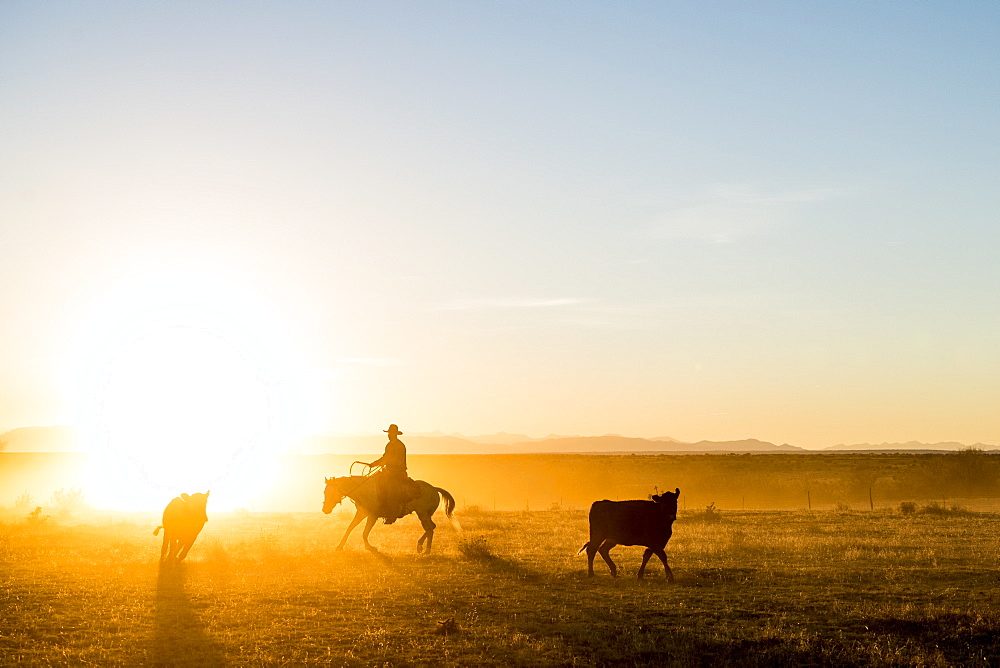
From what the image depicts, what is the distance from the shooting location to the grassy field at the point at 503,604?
Result: 36.7ft

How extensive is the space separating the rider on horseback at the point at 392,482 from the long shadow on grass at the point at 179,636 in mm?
7115

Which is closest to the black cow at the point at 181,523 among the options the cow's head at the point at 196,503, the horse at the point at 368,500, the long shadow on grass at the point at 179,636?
the cow's head at the point at 196,503

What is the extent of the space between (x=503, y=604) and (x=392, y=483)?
8.54m

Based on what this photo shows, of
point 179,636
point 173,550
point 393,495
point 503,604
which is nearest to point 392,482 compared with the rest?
point 393,495

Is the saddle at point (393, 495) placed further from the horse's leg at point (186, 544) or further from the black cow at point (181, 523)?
the horse's leg at point (186, 544)

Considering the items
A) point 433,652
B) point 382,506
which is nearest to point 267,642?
point 433,652

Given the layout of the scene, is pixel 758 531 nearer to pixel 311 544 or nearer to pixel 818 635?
pixel 311 544

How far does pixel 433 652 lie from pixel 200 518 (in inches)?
415

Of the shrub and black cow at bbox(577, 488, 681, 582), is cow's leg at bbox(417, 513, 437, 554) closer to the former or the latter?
black cow at bbox(577, 488, 681, 582)

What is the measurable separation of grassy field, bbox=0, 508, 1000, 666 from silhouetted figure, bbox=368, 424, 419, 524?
1186 mm

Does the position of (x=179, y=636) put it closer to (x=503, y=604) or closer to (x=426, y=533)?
(x=503, y=604)

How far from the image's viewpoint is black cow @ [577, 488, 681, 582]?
56.4 feet

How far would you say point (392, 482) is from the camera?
73.7ft

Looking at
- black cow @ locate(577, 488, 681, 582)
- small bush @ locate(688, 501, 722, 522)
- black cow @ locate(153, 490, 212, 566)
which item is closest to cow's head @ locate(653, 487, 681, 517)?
black cow @ locate(577, 488, 681, 582)
